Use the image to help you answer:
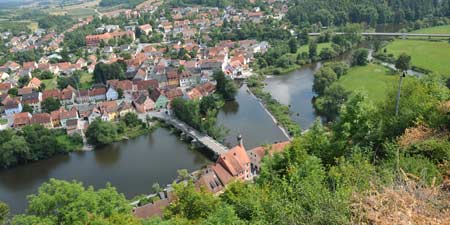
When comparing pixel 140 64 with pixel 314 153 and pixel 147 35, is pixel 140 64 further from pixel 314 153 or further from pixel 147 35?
pixel 314 153

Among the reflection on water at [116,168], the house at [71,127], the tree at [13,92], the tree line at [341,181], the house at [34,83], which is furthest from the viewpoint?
the house at [34,83]

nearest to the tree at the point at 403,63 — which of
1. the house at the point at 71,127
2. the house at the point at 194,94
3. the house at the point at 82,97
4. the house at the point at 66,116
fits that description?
the house at the point at 194,94

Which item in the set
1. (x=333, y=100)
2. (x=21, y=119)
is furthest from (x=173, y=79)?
(x=333, y=100)

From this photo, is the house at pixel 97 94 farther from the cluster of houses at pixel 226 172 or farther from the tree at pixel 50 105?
the cluster of houses at pixel 226 172

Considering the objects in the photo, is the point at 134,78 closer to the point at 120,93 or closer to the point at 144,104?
the point at 120,93

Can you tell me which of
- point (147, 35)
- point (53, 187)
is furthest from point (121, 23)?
point (53, 187)

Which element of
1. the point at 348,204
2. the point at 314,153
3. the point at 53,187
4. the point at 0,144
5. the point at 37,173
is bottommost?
the point at 37,173
